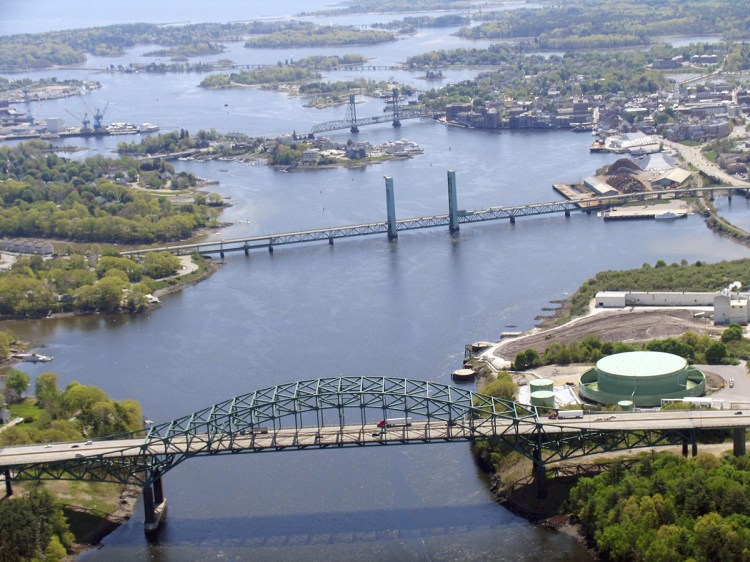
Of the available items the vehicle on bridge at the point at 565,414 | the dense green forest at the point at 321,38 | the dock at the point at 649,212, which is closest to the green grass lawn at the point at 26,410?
the vehicle on bridge at the point at 565,414

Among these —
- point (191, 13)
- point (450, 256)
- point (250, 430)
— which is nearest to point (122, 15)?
point (191, 13)

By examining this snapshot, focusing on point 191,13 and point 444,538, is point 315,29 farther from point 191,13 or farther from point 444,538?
point 444,538

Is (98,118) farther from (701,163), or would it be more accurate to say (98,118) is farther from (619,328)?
(619,328)

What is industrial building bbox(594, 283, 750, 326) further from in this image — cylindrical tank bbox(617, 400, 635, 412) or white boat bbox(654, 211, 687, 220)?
white boat bbox(654, 211, 687, 220)

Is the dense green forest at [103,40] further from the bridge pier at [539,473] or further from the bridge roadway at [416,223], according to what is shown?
the bridge pier at [539,473]

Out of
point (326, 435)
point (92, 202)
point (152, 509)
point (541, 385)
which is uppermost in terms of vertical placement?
point (326, 435)

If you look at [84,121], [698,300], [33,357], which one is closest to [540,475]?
[698,300]
